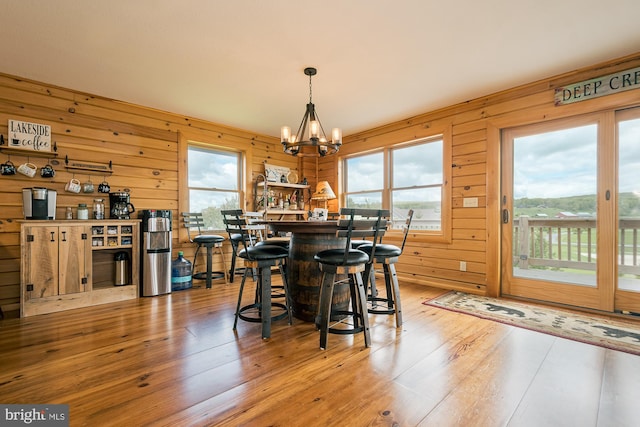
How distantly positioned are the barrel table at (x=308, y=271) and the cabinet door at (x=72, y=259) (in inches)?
83.6

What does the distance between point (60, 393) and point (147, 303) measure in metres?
1.70

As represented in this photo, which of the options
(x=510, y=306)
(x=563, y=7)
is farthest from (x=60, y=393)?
(x=563, y=7)

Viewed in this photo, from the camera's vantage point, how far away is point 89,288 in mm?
3033

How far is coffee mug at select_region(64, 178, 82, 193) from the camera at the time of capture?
127 inches

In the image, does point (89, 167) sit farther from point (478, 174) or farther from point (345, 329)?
point (478, 174)

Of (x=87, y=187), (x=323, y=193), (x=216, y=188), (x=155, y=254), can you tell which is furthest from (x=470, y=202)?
(x=87, y=187)

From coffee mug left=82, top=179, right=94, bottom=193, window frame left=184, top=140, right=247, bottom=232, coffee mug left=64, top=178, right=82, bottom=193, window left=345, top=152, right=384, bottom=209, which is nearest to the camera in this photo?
coffee mug left=64, top=178, right=82, bottom=193

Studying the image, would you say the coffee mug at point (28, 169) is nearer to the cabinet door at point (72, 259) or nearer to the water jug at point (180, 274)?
the cabinet door at point (72, 259)

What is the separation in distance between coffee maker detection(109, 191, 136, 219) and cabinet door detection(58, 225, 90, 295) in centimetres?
44

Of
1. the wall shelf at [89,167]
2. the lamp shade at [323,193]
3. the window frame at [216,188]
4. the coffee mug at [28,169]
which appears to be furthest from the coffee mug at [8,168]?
the lamp shade at [323,193]

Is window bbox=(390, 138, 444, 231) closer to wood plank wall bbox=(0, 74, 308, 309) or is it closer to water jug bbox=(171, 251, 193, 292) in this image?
wood plank wall bbox=(0, 74, 308, 309)

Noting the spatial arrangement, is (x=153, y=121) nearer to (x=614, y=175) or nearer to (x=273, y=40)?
(x=273, y=40)

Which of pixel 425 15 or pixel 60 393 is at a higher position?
pixel 425 15

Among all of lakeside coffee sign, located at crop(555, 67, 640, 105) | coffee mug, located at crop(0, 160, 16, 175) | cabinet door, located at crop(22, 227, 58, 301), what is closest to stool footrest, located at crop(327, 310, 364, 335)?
cabinet door, located at crop(22, 227, 58, 301)
